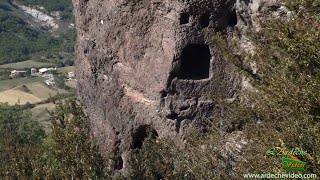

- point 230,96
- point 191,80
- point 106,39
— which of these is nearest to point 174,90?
point 191,80

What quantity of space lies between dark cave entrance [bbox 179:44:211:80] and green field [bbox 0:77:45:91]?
63896 mm

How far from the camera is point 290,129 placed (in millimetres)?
7961

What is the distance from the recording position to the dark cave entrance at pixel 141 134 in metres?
16.8

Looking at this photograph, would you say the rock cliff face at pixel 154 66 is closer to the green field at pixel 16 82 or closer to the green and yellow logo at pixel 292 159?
the green and yellow logo at pixel 292 159

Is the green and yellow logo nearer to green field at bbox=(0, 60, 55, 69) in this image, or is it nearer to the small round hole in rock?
the small round hole in rock

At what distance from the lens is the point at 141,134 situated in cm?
1745

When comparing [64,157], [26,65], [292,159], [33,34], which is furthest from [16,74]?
[292,159]

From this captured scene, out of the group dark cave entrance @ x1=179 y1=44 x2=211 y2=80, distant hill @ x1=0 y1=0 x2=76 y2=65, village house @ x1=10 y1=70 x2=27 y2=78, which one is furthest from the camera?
distant hill @ x1=0 y1=0 x2=76 y2=65

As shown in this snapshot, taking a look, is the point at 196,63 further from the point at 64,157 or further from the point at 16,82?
the point at 16,82

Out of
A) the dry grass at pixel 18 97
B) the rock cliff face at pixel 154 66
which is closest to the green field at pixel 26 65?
the dry grass at pixel 18 97

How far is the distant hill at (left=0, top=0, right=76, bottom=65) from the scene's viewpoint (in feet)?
337

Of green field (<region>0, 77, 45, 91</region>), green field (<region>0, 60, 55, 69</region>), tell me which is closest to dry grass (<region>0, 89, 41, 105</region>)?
green field (<region>0, 77, 45, 91</region>)

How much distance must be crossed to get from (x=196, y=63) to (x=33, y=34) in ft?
337

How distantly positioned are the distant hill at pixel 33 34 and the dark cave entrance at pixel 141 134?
3395 inches
